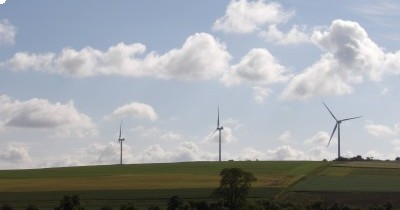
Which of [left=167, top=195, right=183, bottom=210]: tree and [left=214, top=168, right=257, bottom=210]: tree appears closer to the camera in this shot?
[left=167, top=195, right=183, bottom=210]: tree

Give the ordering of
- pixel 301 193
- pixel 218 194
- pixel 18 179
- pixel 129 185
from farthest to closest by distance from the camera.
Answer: pixel 18 179, pixel 129 185, pixel 301 193, pixel 218 194

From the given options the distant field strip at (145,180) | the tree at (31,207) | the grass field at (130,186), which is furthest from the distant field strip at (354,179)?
the tree at (31,207)

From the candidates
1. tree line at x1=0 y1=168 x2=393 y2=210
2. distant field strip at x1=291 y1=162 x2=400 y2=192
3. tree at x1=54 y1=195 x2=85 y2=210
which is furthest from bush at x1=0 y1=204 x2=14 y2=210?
distant field strip at x1=291 y1=162 x2=400 y2=192

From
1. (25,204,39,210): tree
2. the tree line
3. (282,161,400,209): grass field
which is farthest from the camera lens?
(282,161,400,209): grass field

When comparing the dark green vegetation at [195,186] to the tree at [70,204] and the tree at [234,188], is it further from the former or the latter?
the tree at [70,204]

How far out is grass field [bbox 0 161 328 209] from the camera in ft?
348

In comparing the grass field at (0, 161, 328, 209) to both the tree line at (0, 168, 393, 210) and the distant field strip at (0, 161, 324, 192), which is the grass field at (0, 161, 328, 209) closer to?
the distant field strip at (0, 161, 324, 192)

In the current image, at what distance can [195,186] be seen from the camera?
4916 inches

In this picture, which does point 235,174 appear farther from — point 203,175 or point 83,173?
point 83,173

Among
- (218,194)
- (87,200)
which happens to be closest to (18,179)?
(87,200)

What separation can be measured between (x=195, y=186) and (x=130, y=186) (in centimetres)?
1102

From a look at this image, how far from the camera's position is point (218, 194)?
104m

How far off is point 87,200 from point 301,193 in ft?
106

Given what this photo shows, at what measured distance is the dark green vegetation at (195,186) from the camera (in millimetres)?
105312
